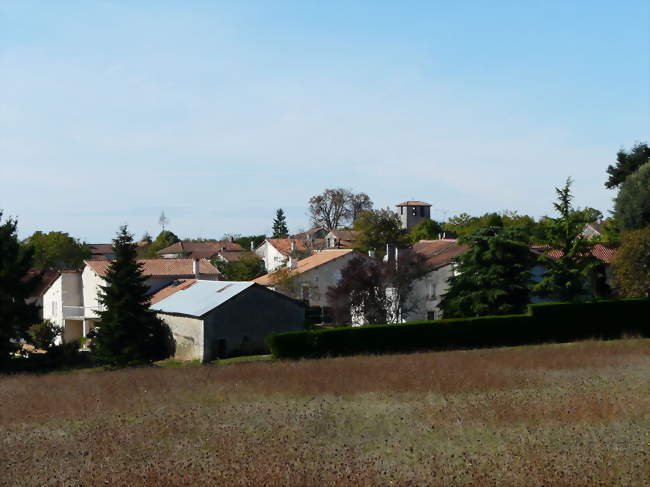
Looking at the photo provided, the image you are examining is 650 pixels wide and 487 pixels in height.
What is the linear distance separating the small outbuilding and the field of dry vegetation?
19.1 meters

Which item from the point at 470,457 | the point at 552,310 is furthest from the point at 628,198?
the point at 470,457

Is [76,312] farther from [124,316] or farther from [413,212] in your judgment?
[413,212]

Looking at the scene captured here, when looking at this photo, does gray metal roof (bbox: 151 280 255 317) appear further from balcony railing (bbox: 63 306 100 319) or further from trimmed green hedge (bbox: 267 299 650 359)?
balcony railing (bbox: 63 306 100 319)

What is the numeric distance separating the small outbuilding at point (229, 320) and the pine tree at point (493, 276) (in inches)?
419

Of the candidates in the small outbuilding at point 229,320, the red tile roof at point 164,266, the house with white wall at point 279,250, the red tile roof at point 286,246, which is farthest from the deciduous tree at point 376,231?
the small outbuilding at point 229,320

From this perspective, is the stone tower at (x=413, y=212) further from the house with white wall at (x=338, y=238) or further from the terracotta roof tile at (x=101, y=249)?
the terracotta roof tile at (x=101, y=249)

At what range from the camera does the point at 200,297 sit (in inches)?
1978

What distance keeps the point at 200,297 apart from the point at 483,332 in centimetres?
1997

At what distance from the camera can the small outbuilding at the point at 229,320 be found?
1789 inches

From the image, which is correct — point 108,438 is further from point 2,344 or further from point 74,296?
point 74,296

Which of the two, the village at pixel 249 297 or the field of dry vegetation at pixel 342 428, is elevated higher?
the village at pixel 249 297

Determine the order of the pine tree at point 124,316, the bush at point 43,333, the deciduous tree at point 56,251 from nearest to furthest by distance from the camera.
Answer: the pine tree at point 124,316 < the bush at point 43,333 < the deciduous tree at point 56,251

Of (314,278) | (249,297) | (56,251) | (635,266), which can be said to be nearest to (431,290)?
(314,278)

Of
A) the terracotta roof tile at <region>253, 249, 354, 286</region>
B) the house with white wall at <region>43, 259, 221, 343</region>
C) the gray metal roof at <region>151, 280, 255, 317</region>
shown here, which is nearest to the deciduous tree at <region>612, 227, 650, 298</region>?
the gray metal roof at <region>151, 280, 255, 317</region>
